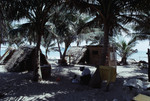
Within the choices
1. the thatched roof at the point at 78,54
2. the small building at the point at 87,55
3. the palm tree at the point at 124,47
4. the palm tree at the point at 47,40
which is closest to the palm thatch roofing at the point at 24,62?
the palm tree at the point at 47,40

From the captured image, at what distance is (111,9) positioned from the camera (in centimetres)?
501

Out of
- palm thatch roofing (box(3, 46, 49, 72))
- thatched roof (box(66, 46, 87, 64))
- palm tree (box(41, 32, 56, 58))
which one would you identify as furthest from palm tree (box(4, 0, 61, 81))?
thatched roof (box(66, 46, 87, 64))

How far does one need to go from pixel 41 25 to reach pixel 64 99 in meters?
3.66

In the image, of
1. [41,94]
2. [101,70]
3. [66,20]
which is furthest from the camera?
[66,20]

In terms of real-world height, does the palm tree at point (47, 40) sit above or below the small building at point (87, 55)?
above

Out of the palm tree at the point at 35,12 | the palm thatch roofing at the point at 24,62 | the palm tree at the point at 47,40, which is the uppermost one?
the palm tree at the point at 35,12

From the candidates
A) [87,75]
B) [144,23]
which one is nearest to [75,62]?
[87,75]

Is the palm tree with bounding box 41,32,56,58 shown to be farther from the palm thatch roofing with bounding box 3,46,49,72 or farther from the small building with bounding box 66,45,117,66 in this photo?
the small building with bounding box 66,45,117,66

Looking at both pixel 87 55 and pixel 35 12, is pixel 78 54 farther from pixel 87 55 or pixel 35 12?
pixel 35 12

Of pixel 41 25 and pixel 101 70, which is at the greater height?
pixel 41 25

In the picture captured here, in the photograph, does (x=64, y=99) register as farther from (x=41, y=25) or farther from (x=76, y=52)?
(x=76, y=52)

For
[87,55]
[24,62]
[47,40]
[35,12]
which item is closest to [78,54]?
[87,55]

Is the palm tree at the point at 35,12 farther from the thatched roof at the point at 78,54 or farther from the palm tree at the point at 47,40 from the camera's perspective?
the thatched roof at the point at 78,54

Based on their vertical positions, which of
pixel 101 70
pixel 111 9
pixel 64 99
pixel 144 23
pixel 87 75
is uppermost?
pixel 111 9
